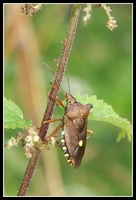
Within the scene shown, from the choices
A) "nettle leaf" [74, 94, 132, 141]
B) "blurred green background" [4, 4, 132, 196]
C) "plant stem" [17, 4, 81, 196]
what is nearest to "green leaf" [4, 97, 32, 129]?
"plant stem" [17, 4, 81, 196]

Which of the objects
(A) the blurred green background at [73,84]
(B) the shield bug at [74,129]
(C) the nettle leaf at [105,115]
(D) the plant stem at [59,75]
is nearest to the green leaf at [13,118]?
(D) the plant stem at [59,75]

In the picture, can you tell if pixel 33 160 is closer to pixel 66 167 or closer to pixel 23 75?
pixel 23 75

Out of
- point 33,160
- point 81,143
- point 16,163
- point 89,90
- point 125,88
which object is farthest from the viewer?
point 125,88

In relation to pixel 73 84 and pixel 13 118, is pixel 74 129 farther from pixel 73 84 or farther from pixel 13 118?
pixel 73 84

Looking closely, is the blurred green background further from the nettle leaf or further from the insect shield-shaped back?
the insect shield-shaped back

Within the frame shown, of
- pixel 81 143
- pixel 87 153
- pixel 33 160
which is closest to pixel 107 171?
pixel 87 153

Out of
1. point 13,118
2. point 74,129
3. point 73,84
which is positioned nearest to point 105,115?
point 74,129
